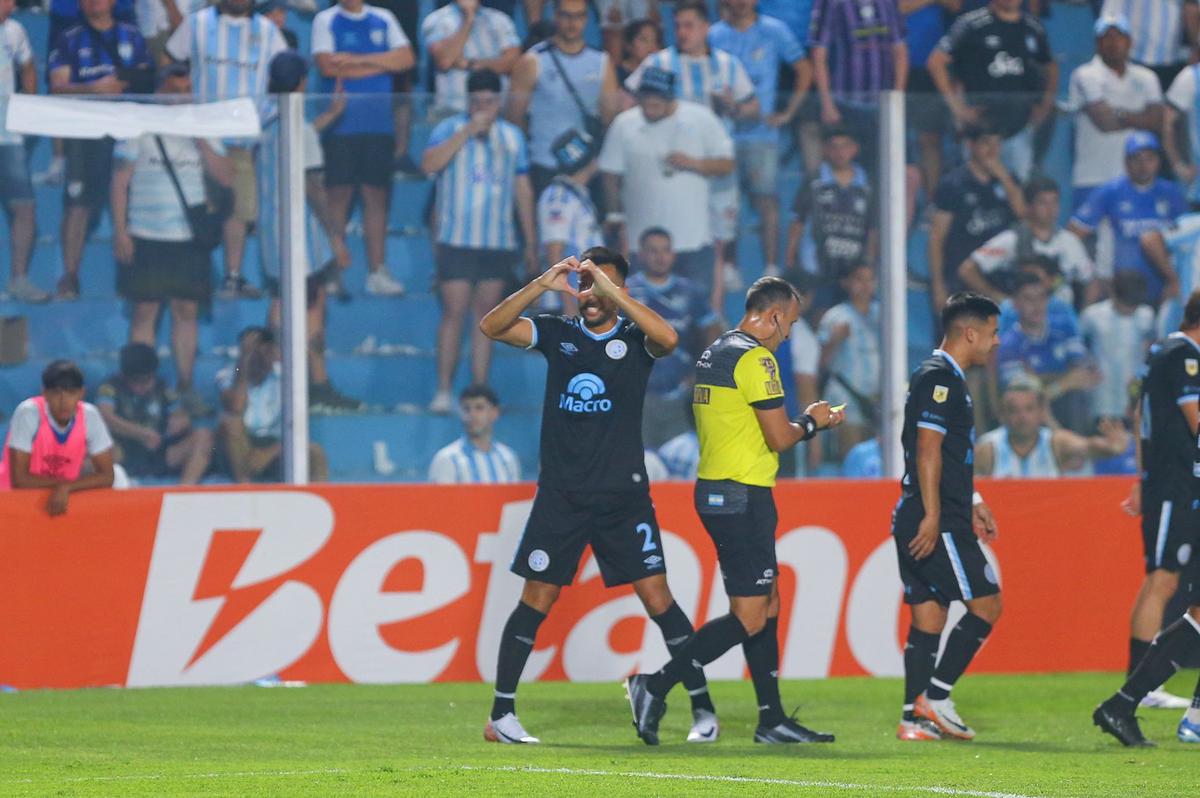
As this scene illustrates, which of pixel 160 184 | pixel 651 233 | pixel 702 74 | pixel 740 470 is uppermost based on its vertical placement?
pixel 702 74

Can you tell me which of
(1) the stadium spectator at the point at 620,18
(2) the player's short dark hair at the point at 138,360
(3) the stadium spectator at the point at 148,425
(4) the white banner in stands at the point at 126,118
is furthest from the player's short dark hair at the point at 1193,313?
(2) the player's short dark hair at the point at 138,360

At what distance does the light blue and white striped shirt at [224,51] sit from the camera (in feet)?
41.8

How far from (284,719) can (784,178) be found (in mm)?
4721

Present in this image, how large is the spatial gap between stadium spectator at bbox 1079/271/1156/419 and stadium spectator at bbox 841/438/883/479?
144 centimetres

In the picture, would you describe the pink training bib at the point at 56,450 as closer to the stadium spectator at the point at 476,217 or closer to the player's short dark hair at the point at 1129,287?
the stadium spectator at the point at 476,217

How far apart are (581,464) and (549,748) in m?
1.21

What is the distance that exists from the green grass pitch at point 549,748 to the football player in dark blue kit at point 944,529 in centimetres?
29

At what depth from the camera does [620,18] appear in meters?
13.7

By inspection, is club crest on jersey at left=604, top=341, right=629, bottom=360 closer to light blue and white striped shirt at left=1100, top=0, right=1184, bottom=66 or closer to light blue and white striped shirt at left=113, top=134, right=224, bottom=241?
light blue and white striped shirt at left=113, top=134, right=224, bottom=241

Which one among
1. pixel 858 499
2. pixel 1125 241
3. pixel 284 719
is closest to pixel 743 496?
pixel 284 719

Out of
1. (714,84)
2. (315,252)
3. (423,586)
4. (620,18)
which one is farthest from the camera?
(620,18)

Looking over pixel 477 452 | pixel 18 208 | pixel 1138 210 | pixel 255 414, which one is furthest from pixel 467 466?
pixel 1138 210

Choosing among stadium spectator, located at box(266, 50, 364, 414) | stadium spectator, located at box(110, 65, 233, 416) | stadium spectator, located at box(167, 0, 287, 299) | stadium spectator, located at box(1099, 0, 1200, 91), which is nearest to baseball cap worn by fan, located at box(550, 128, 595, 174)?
stadium spectator, located at box(266, 50, 364, 414)

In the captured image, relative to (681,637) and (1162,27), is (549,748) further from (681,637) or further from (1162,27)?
(1162,27)
